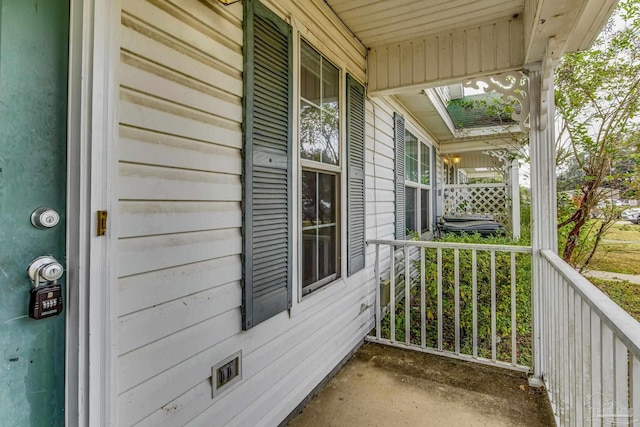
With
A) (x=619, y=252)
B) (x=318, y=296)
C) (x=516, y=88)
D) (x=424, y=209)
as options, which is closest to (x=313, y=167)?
(x=318, y=296)

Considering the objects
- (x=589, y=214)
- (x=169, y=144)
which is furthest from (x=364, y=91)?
(x=589, y=214)

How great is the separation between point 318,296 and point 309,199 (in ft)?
2.32

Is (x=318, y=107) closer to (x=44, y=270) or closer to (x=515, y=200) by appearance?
(x=44, y=270)

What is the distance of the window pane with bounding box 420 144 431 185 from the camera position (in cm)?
589

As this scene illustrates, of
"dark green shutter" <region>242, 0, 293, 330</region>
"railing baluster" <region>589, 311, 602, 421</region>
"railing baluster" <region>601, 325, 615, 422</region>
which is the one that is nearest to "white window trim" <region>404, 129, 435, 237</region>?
"dark green shutter" <region>242, 0, 293, 330</region>

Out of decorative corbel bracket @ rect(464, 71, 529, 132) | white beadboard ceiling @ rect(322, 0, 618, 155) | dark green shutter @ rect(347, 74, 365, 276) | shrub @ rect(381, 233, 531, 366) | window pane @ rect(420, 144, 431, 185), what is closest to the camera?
white beadboard ceiling @ rect(322, 0, 618, 155)

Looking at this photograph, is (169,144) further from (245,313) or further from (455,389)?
(455,389)

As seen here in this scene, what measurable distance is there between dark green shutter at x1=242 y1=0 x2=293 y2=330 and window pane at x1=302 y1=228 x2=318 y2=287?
273mm

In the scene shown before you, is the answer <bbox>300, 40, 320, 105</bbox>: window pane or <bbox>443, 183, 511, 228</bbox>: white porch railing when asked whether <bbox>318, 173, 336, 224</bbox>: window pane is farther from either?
<bbox>443, 183, 511, 228</bbox>: white porch railing

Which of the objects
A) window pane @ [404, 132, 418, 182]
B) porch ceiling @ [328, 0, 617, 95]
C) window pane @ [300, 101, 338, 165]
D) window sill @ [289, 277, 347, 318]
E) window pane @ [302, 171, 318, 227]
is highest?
porch ceiling @ [328, 0, 617, 95]

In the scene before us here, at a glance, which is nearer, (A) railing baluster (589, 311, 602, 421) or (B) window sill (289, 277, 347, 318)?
(A) railing baluster (589, 311, 602, 421)

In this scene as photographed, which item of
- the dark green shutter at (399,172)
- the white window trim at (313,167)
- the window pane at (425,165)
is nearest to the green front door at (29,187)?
the white window trim at (313,167)

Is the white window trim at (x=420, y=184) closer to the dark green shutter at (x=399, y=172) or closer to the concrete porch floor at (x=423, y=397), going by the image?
the dark green shutter at (x=399, y=172)

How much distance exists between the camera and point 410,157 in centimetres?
514
